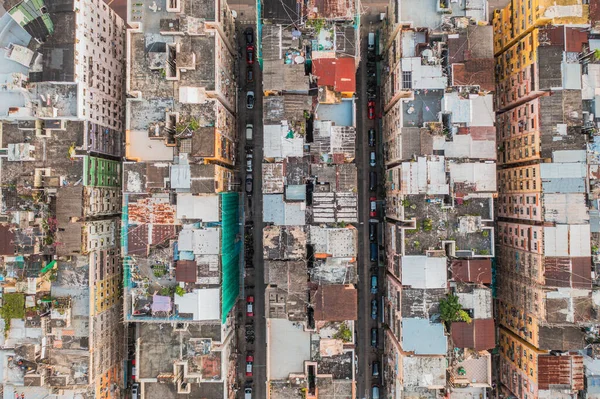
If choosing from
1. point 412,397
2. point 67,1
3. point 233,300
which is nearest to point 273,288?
point 233,300

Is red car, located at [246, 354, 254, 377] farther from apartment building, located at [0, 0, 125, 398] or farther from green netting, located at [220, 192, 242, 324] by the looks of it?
apartment building, located at [0, 0, 125, 398]

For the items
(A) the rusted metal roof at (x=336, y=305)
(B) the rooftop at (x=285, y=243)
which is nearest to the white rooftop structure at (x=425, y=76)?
(B) the rooftop at (x=285, y=243)

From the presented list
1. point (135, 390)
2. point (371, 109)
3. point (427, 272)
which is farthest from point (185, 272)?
point (371, 109)

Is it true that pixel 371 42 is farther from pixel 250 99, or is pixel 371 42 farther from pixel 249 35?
pixel 250 99

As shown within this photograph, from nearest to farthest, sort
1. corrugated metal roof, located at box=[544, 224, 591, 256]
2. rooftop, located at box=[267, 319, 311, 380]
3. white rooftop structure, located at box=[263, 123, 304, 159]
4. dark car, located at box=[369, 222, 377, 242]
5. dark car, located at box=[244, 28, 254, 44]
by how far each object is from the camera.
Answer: corrugated metal roof, located at box=[544, 224, 591, 256]
white rooftop structure, located at box=[263, 123, 304, 159]
rooftop, located at box=[267, 319, 311, 380]
dark car, located at box=[369, 222, 377, 242]
dark car, located at box=[244, 28, 254, 44]

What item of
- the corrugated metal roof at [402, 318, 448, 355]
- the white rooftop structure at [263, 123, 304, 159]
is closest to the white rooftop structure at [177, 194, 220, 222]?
the white rooftop structure at [263, 123, 304, 159]

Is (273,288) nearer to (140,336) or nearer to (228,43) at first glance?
(140,336)

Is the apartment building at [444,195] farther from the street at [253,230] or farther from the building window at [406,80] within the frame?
the street at [253,230]
